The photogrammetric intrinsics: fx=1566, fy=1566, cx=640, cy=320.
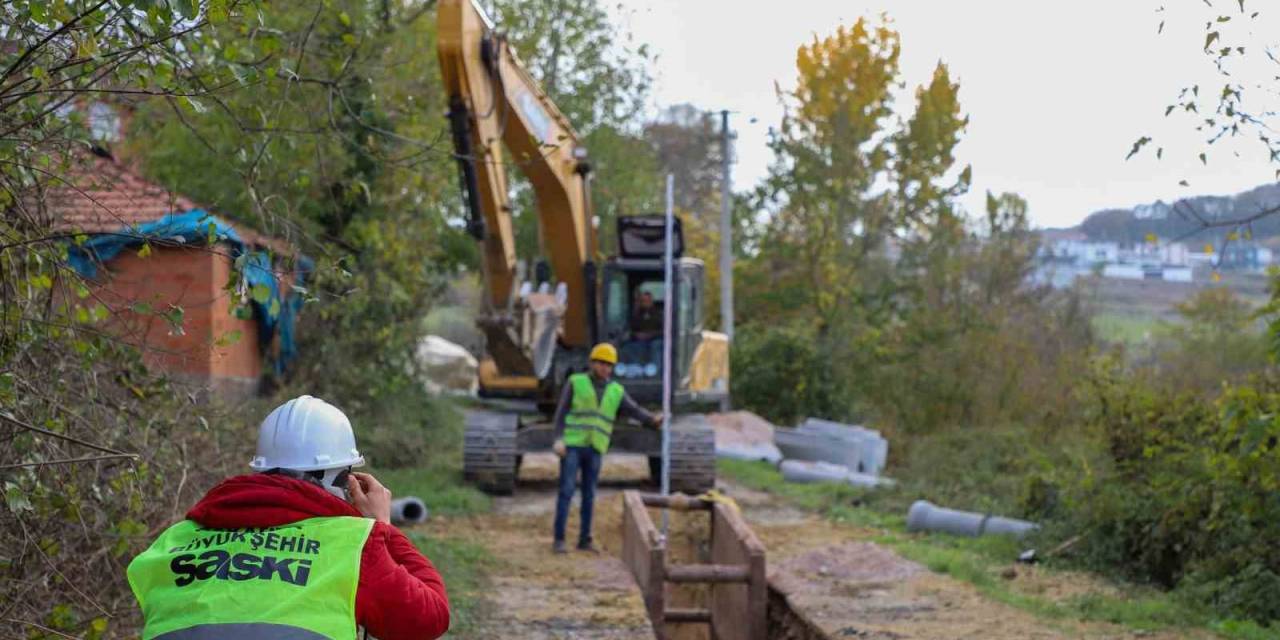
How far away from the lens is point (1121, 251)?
1272 inches

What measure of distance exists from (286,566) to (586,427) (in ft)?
29.7

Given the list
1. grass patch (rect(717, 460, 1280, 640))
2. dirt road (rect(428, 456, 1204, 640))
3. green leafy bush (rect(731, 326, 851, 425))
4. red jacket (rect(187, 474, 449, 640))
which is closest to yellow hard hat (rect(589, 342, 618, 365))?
dirt road (rect(428, 456, 1204, 640))

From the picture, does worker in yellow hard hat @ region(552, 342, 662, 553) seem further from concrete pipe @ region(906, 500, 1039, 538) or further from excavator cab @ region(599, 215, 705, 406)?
excavator cab @ region(599, 215, 705, 406)

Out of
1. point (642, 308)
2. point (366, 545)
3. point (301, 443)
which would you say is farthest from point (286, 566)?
point (642, 308)

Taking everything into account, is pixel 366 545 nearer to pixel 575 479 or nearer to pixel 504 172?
pixel 575 479

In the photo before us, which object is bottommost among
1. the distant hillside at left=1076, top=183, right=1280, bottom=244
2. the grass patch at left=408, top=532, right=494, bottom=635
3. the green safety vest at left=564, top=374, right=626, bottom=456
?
the grass patch at left=408, top=532, right=494, bottom=635

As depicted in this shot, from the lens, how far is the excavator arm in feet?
44.9

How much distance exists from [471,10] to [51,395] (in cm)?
771

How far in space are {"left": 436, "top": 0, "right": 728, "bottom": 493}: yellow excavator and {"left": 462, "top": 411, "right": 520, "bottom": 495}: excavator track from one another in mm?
11

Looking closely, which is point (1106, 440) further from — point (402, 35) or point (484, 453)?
point (402, 35)

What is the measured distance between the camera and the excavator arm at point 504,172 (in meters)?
13.7

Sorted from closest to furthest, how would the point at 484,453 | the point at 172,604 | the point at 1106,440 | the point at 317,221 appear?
the point at 172,604
the point at 1106,440
the point at 484,453
the point at 317,221

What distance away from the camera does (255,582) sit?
146 inches

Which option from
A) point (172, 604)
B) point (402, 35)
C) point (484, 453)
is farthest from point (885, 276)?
point (172, 604)
